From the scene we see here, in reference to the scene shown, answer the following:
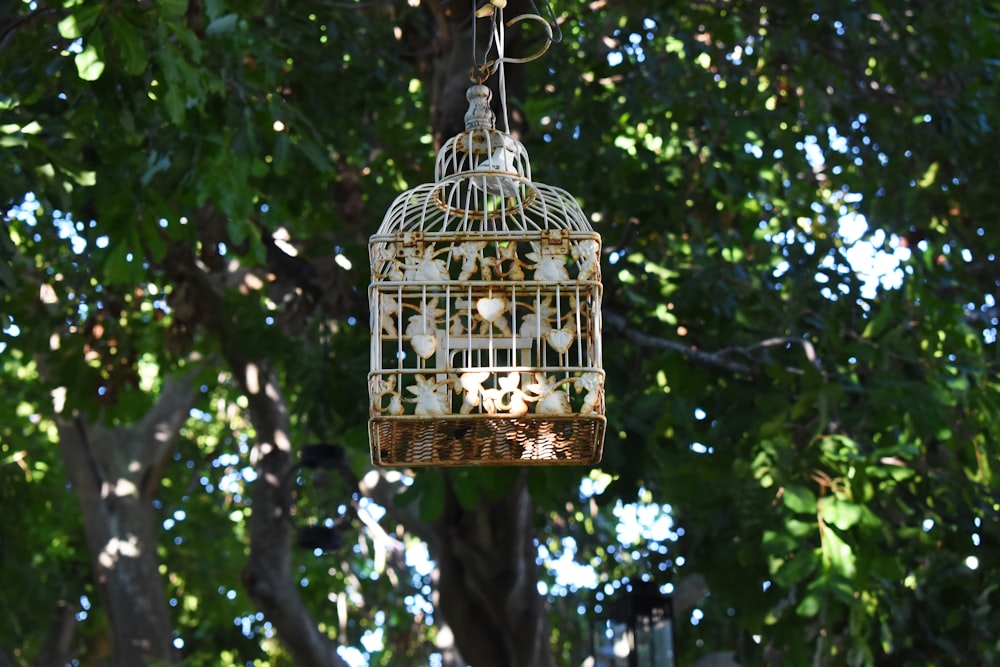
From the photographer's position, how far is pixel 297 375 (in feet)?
25.1

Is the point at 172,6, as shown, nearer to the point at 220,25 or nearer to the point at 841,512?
the point at 220,25

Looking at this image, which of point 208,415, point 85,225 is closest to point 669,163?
point 85,225

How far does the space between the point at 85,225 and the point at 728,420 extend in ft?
9.43

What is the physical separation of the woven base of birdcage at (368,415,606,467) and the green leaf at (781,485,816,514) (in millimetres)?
1626

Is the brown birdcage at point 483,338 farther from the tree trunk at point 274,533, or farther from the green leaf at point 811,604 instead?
the tree trunk at point 274,533

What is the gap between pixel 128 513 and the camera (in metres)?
10.3

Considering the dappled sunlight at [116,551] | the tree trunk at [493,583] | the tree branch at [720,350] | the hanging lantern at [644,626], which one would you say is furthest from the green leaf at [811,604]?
the dappled sunlight at [116,551]

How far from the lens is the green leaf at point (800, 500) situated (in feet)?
17.0

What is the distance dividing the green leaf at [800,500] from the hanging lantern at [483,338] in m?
1.53

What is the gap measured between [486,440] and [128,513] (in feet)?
23.5

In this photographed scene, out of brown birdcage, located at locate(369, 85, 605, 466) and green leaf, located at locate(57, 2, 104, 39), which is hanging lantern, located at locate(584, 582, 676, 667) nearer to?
brown birdcage, located at locate(369, 85, 605, 466)

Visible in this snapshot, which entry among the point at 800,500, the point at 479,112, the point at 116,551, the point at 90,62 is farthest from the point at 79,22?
the point at 116,551

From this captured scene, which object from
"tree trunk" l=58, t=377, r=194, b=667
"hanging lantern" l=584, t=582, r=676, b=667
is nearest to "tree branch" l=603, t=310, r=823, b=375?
"hanging lantern" l=584, t=582, r=676, b=667

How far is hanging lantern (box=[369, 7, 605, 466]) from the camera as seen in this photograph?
3.56m
